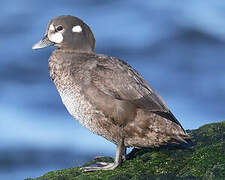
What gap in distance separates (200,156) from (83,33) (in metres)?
2.32

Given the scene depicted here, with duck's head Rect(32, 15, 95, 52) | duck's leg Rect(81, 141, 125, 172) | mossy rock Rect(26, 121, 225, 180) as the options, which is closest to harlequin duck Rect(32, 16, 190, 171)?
duck's leg Rect(81, 141, 125, 172)

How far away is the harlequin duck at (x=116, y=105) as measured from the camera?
5.66 meters

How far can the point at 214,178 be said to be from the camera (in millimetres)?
4582

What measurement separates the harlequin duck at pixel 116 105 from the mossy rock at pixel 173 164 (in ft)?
0.49

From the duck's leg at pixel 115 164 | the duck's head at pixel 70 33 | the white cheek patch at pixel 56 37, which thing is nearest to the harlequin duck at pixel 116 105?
the duck's leg at pixel 115 164

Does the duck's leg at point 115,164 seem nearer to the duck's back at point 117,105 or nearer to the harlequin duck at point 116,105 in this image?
the harlequin duck at point 116,105

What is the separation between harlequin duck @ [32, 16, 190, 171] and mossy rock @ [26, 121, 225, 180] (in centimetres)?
15

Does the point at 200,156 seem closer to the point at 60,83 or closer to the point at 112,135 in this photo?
the point at 112,135

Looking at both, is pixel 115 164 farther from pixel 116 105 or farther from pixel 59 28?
pixel 59 28

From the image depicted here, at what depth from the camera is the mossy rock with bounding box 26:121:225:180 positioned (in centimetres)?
497

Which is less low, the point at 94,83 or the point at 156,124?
the point at 94,83

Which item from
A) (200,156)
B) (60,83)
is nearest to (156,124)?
(200,156)

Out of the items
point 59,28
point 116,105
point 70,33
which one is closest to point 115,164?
point 116,105

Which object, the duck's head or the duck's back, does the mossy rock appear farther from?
the duck's head
